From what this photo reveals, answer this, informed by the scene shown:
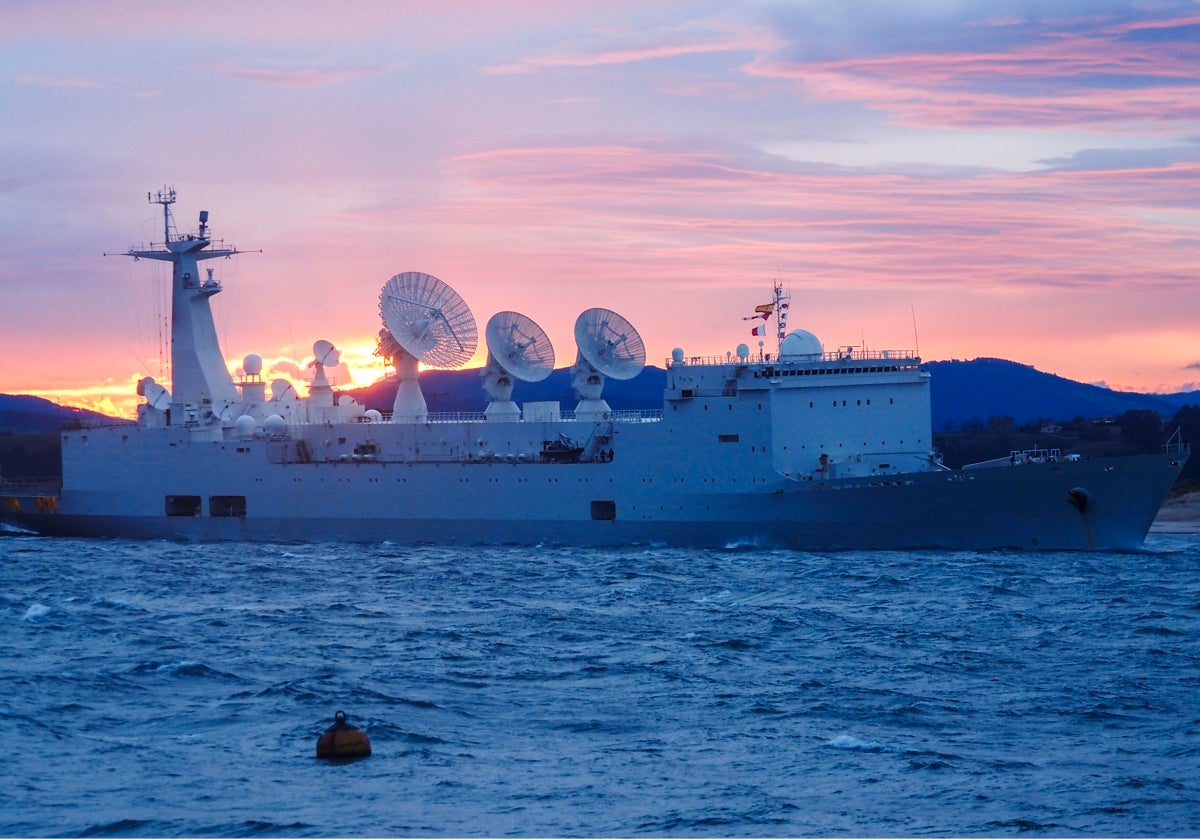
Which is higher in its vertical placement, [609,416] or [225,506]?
[609,416]

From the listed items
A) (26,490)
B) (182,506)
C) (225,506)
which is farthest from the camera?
(26,490)

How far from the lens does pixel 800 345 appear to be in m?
41.5

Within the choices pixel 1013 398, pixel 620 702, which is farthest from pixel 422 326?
pixel 1013 398

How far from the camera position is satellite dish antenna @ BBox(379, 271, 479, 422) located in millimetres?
48312

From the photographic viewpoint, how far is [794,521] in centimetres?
3900

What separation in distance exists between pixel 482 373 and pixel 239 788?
3223cm

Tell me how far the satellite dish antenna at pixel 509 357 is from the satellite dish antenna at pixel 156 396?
1223cm

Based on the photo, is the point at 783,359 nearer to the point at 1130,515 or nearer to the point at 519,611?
the point at 1130,515

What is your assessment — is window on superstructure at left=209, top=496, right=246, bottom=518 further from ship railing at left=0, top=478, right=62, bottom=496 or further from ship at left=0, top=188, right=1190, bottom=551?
ship railing at left=0, top=478, right=62, bottom=496

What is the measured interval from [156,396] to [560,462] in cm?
1732

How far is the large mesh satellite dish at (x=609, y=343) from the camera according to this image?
45.5 meters

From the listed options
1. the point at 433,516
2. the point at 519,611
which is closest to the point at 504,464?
the point at 433,516

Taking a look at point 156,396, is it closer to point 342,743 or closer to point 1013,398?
point 342,743

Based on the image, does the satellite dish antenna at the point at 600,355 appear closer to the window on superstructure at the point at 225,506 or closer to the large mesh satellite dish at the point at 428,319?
the large mesh satellite dish at the point at 428,319
